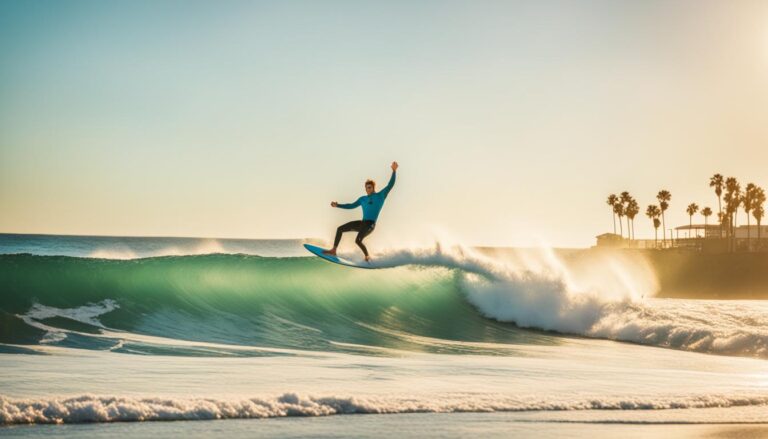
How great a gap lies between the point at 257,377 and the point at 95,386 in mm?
2525

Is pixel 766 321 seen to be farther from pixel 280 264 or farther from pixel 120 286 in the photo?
pixel 120 286

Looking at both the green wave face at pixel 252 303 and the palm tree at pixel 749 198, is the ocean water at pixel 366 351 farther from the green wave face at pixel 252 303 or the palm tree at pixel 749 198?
the palm tree at pixel 749 198

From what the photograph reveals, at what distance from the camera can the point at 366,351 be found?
1817 centimetres

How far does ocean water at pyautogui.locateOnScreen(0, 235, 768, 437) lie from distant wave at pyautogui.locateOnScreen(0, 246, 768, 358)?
0.08m

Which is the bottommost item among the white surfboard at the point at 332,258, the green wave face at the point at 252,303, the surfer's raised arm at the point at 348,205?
the green wave face at the point at 252,303

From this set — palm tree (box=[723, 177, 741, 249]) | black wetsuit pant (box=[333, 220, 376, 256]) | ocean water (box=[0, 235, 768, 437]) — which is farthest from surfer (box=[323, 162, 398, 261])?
palm tree (box=[723, 177, 741, 249])

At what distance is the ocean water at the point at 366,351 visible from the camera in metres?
10.6

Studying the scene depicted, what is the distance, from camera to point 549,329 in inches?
1017

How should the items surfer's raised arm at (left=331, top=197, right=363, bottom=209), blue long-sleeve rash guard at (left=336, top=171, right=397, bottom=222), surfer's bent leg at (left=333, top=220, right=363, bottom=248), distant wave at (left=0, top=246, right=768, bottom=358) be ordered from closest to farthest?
surfer's raised arm at (left=331, top=197, right=363, bottom=209) → blue long-sleeve rash guard at (left=336, top=171, right=397, bottom=222) → surfer's bent leg at (left=333, top=220, right=363, bottom=248) → distant wave at (left=0, top=246, right=768, bottom=358)

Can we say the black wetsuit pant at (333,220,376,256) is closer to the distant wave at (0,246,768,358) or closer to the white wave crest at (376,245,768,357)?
the distant wave at (0,246,768,358)

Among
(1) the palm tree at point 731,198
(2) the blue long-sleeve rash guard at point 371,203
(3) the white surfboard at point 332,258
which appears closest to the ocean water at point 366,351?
(3) the white surfboard at point 332,258

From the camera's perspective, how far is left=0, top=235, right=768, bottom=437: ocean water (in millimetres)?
10602

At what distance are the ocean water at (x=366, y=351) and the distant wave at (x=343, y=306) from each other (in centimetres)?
8

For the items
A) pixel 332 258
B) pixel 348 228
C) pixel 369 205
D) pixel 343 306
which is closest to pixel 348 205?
pixel 369 205
